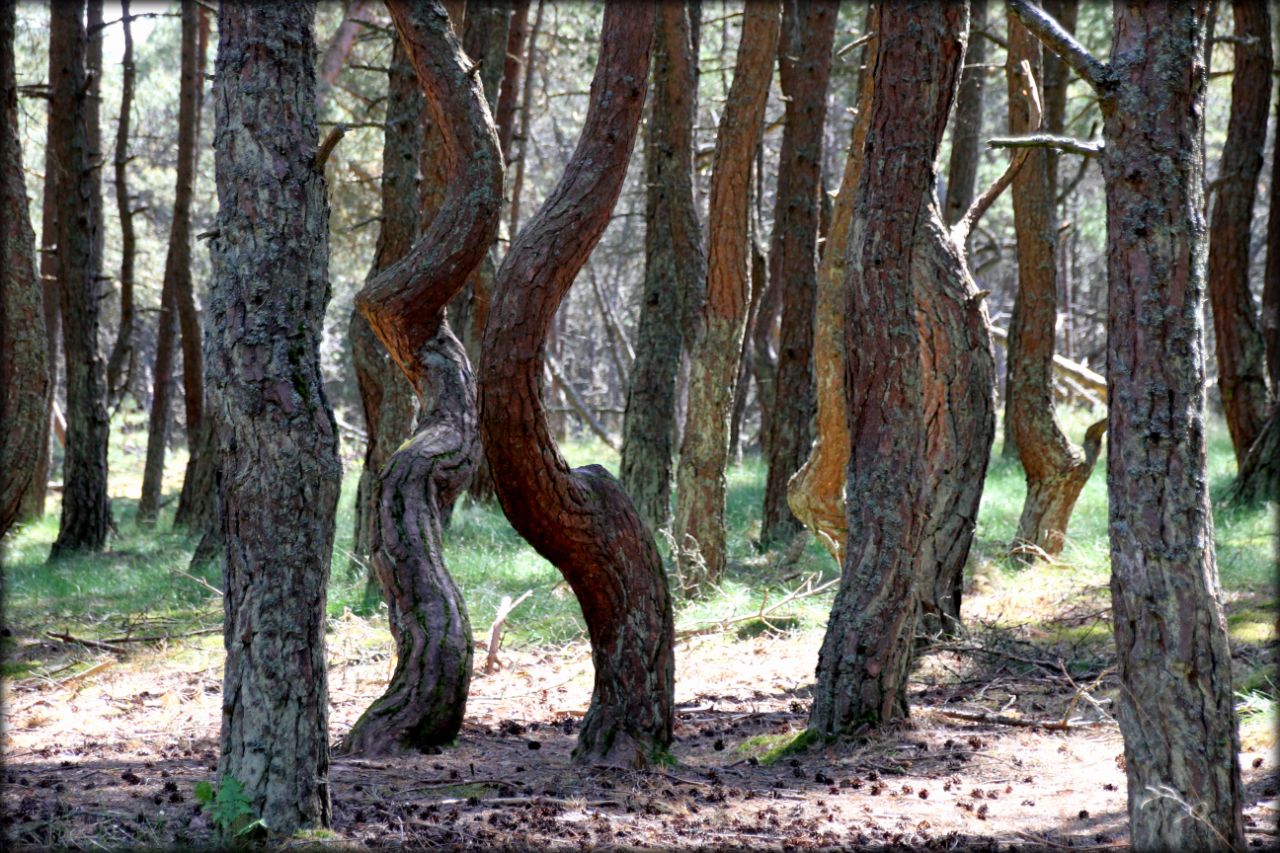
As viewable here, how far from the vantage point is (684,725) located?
5.96 metres

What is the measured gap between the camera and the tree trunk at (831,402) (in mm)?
8281

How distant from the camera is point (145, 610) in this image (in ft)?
29.2

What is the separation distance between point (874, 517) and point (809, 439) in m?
5.53

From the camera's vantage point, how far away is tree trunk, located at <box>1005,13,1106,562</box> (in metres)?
8.91

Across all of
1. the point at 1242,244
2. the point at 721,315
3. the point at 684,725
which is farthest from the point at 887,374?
the point at 1242,244

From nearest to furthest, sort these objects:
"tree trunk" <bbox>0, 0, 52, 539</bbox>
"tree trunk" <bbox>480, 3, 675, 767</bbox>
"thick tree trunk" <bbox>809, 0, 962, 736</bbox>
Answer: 1. "tree trunk" <bbox>480, 3, 675, 767</bbox>
2. "thick tree trunk" <bbox>809, 0, 962, 736</bbox>
3. "tree trunk" <bbox>0, 0, 52, 539</bbox>

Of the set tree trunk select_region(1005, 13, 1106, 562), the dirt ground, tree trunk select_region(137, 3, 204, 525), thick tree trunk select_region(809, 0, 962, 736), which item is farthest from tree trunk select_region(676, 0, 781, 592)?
tree trunk select_region(137, 3, 204, 525)

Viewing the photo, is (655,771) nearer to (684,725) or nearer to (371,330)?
(684,725)

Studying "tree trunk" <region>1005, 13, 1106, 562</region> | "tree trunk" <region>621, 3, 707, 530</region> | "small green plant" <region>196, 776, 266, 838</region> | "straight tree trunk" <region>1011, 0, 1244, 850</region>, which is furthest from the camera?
"tree trunk" <region>621, 3, 707, 530</region>

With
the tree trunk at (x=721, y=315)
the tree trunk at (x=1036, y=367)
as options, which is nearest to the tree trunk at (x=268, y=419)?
the tree trunk at (x=721, y=315)

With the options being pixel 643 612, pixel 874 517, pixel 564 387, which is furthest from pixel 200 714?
pixel 564 387

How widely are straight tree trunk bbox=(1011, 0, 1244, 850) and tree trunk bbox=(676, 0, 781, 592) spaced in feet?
17.4

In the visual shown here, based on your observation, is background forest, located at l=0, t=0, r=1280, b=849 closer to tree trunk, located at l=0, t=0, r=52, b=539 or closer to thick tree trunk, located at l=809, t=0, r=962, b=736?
thick tree trunk, located at l=809, t=0, r=962, b=736

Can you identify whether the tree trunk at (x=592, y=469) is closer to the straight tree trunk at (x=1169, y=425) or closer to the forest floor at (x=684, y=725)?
the forest floor at (x=684, y=725)
